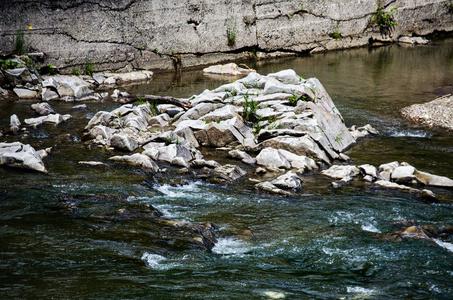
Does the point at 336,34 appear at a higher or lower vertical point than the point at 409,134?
higher

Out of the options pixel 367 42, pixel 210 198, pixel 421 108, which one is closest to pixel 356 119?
pixel 421 108

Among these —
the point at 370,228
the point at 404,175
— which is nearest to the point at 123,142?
the point at 370,228

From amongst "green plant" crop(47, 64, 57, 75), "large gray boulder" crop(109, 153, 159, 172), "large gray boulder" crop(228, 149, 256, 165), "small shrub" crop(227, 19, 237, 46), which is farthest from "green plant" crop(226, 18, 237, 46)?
"large gray boulder" crop(109, 153, 159, 172)

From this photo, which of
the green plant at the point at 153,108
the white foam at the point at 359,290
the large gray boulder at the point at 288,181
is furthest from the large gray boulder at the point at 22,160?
the white foam at the point at 359,290

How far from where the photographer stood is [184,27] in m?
13.4

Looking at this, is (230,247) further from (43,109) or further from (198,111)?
(43,109)

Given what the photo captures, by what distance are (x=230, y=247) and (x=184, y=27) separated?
1070 cm

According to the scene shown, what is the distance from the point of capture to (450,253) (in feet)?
12.2

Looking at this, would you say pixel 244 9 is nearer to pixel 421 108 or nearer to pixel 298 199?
pixel 421 108

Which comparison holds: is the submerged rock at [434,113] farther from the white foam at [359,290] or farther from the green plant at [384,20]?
the green plant at [384,20]

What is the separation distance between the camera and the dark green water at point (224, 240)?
2984mm

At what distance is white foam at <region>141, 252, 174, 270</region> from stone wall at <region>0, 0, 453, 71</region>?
8.95 metres

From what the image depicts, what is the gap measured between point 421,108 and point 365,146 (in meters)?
2.76

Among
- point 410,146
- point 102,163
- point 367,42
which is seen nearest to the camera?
point 102,163
